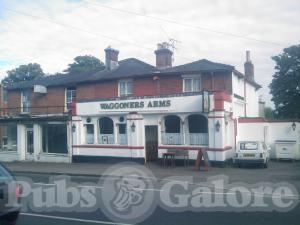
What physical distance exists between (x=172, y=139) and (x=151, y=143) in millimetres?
1803

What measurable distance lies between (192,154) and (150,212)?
1292 centimetres

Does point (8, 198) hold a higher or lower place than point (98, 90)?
lower

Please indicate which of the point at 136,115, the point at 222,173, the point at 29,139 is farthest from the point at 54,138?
the point at 222,173

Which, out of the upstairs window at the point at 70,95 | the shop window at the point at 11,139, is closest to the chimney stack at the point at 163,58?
the upstairs window at the point at 70,95

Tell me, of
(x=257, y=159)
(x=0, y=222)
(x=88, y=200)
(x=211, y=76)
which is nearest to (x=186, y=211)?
(x=88, y=200)

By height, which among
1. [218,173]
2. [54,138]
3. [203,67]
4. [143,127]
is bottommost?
[218,173]

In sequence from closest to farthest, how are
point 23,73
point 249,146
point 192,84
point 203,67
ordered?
1. point 249,146
2. point 203,67
3. point 192,84
4. point 23,73

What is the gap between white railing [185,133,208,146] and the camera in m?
22.5

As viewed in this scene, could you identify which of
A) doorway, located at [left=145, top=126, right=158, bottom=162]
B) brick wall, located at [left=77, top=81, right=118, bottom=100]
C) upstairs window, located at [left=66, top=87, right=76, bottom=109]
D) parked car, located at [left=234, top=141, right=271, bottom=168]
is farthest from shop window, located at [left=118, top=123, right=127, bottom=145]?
parked car, located at [left=234, top=141, right=271, bottom=168]

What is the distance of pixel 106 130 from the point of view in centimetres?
2589

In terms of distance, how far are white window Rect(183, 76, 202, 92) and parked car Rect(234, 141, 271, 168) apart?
537 cm

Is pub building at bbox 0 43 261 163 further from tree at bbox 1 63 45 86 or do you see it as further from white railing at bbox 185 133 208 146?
tree at bbox 1 63 45 86

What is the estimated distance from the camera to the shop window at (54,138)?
27469 millimetres

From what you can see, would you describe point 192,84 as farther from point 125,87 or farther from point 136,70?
point 125,87
